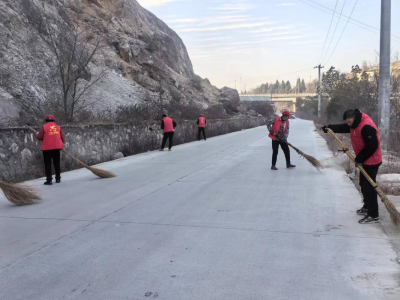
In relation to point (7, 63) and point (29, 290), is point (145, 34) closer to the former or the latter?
point (7, 63)

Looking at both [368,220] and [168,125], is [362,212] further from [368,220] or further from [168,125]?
[168,125]

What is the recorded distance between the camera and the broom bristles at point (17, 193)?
6941 mm

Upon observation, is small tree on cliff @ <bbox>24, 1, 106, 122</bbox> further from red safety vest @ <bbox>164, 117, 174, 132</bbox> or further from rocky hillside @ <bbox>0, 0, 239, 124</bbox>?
red safety vest @ <bbox>164, 117, 174, 132</bbox>

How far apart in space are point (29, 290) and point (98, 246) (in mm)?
1195

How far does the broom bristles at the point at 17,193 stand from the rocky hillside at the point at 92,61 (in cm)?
538

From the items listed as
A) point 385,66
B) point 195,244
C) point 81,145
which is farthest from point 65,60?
point 195,244

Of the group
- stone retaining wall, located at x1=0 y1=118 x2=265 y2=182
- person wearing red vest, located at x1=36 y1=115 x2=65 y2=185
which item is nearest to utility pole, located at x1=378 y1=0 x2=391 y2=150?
stone retaining wall, located at x1=0 y1=118 x2=265 y2=182

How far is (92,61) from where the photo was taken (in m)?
24.0

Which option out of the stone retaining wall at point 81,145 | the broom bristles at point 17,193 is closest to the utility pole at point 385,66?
the stone retaining wall at point 81,145

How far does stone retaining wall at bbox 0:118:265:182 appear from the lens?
9398 millimetres

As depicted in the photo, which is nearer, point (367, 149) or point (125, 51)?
point (367, 149)

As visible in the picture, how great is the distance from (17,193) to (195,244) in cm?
381

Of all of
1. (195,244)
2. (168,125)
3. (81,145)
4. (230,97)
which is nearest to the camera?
(195,244)

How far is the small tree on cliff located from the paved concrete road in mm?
6726
